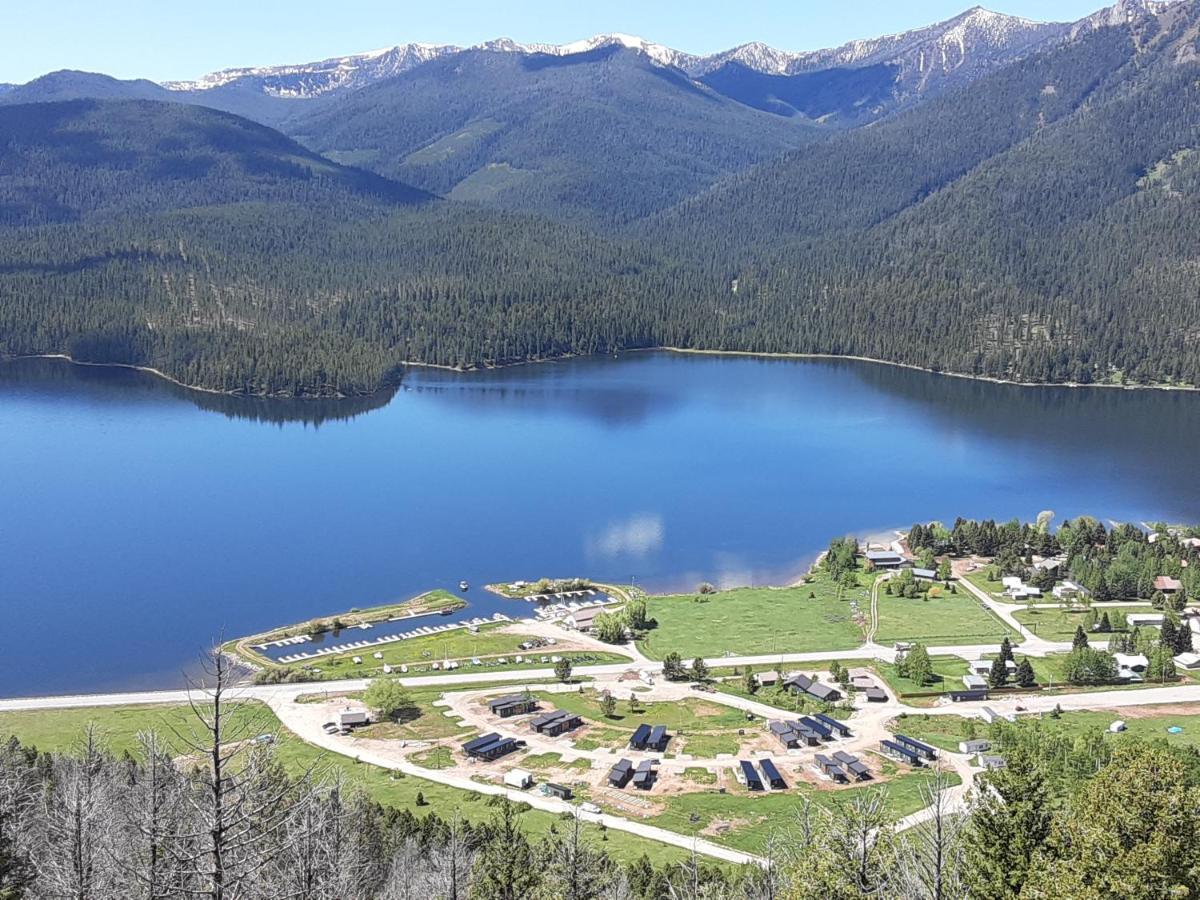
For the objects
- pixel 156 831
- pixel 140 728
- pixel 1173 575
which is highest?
pixel 156 831

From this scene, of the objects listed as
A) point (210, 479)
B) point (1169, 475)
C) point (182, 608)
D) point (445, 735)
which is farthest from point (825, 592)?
point (210, 479)

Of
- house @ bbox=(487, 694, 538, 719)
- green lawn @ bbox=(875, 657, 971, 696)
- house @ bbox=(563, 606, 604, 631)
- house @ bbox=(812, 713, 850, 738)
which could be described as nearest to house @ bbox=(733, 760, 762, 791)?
house @ bbox=(812, 713, 850, 738)

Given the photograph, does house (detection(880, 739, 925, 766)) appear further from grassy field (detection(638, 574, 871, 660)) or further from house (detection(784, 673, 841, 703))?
grassy field (detection(638, 574, 871, 660))

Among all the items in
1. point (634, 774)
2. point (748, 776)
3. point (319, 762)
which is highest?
point (748, 776)

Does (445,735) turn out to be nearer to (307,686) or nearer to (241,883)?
(307,686)

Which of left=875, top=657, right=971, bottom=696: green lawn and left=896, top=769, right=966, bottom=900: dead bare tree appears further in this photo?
left=875, top=657, right=971, bottom=696: green lawn

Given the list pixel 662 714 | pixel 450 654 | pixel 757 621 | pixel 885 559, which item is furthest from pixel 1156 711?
pixel 450 654

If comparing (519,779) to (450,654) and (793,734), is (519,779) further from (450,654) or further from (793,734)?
(450,654)
